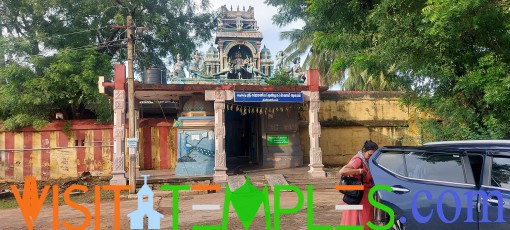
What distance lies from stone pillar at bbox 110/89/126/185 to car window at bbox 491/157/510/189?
11.2 meters

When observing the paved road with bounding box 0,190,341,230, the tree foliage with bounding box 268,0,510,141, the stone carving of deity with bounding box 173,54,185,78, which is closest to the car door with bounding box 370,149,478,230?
the paved road with bounding box 0,190,341,230

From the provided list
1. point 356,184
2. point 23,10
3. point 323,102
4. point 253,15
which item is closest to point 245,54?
point 253,15

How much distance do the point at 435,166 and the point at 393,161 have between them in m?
0.47


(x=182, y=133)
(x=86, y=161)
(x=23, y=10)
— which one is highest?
(x=23, y=10)

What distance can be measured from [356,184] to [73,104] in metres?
14.9

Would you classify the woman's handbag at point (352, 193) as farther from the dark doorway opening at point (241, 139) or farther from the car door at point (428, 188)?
the dark doorway opening at point (241, 139)

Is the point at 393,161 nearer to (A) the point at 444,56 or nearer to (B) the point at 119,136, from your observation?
(A) the point at 444,56

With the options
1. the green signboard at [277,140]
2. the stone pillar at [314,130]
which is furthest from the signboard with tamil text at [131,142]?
the stone pillar at [314,130]

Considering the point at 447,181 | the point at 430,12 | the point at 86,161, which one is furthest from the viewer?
the point at 86,161

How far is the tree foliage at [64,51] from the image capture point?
1509 centimetres

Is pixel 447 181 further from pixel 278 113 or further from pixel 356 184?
pixel 278 113

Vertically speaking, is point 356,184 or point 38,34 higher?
point 38,34

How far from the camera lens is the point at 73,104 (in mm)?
16594

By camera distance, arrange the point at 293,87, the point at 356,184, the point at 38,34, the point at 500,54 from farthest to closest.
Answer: the point at 38,34
the point at 293,87
the point at 500,54
the point at 356,184
